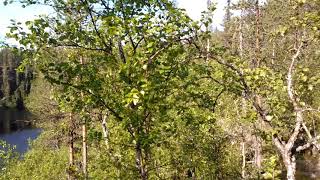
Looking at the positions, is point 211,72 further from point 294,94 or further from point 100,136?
point 100,136

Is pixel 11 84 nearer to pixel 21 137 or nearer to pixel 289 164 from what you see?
pixel 21 137

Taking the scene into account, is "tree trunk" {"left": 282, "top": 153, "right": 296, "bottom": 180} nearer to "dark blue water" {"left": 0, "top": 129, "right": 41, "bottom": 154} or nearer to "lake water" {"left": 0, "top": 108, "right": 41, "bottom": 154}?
"lake water" {"left": 0, "top": 108, "right": 41, "bottom": 154}

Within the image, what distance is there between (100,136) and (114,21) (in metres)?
2.42

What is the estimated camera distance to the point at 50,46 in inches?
285

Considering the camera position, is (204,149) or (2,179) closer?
(204,149)

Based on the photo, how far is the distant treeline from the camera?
155500 mm

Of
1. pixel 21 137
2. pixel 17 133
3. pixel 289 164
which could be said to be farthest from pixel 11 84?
pixel 289 164

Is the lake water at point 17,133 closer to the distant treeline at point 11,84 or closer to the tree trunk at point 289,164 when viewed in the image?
the distant treeline at point 11,84

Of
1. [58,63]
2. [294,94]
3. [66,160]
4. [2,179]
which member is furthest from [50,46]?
[66,160]

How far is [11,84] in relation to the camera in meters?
163

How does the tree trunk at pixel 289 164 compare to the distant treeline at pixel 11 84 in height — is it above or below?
below

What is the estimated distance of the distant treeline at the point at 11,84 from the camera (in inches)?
6122

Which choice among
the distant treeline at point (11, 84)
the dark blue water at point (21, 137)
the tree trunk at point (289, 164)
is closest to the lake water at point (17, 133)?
the dark blue water at point (21, 137)

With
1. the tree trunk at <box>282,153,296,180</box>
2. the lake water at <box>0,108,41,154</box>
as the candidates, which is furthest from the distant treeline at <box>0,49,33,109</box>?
the tree trunk at <box>282,153,296,180</box>
